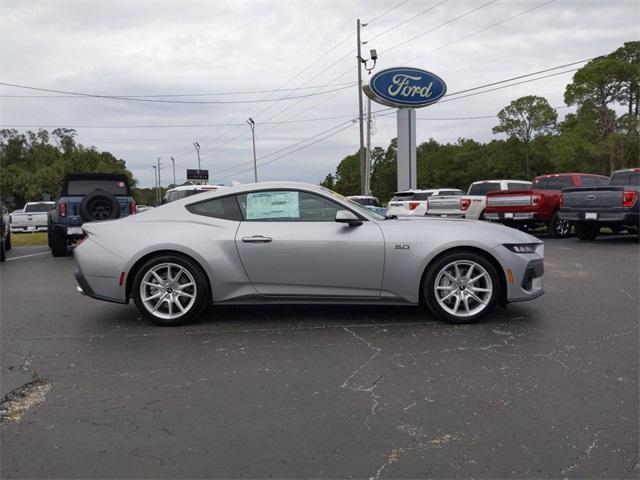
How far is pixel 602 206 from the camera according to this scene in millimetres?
12211

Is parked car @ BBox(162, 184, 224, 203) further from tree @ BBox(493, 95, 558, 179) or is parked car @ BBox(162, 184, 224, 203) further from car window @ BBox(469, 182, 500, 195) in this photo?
tree @ BBox(493, 95, 558, 179)

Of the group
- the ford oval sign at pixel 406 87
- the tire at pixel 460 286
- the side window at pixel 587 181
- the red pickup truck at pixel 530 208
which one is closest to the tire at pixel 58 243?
the tire at pixel 460 286

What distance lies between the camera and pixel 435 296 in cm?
509

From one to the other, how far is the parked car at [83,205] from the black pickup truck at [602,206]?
401 inches

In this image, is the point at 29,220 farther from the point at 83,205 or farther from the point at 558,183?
the point at 558,183

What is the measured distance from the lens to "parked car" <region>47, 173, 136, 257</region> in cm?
1116

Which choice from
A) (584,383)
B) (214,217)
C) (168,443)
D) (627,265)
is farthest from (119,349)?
(627,265)

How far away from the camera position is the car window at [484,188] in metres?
17.6

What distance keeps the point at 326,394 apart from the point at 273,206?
2321mm

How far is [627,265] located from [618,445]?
23.5 feet

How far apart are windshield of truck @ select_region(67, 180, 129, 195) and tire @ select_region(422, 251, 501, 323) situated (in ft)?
29.9

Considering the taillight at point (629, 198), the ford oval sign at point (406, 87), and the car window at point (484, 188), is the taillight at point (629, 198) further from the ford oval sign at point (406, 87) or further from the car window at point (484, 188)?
the ford oval sign at point (406, 87)

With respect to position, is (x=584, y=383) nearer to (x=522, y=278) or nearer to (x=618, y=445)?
(x=618, y=445)

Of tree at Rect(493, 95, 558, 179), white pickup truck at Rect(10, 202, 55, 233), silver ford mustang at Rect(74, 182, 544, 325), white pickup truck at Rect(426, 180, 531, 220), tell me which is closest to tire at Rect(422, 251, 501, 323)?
silver ford mustang at Rect(74, 182, 544, 325)
